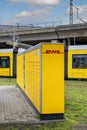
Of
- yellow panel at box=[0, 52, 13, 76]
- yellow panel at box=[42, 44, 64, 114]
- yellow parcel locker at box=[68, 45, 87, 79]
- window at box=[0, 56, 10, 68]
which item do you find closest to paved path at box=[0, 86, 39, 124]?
yellow panel at box=[42, 44, 64, 114]

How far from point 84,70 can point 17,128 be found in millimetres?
24334

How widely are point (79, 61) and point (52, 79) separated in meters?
23.1

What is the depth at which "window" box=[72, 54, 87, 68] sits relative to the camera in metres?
32.6

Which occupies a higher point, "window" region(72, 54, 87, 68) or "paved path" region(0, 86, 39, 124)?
"window" region(72, 54, 87, 68)

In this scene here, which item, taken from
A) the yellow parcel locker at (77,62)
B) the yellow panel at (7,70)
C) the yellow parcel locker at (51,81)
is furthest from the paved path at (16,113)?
the yellow panel at (7,70)

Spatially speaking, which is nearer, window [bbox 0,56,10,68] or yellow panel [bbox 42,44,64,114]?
yellow panel [bbox 42,44,64,114]

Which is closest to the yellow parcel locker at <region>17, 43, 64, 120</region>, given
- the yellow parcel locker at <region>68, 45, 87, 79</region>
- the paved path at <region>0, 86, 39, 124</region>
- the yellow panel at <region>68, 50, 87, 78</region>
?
the paved path at <region>0, 86, 39, 124</region>

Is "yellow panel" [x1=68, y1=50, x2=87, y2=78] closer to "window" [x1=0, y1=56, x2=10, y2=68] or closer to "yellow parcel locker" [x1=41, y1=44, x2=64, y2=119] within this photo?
"window" [x1=0, y1=56, x2=10, y2=68]

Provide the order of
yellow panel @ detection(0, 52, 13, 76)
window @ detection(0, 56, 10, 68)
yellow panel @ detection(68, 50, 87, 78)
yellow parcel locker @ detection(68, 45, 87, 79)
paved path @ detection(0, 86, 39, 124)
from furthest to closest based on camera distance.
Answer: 1. window @ detection(0, 56, 10, 68)
2. yellow panel @ detection(0, 52, 13, 76)
3. yellow panel @ detection(68, 50, 87, 78)
4. yellow parcel locker @ detection(68, 45, 87, 79)
5. paved path @ detection(0, 86, 39, 124)

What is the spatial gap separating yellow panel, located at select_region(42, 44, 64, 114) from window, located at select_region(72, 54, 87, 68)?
22.3 m

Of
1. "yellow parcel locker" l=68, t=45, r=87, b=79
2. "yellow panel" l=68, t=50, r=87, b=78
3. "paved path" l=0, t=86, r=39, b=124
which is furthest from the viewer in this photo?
"yellow panel" l=68, t=50, r=87, b=78

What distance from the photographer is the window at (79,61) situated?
107 ft

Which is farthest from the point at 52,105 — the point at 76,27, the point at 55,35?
the point at 55,35

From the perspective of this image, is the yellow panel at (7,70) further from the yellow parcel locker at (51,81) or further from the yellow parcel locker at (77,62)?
the yellow parcel locker at (51,81)
